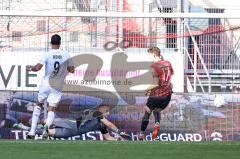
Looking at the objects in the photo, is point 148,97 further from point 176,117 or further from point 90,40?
point 90,40

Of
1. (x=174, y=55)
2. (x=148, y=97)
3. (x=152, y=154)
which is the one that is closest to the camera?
(x=152, y=154)

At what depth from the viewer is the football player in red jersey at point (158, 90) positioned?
1172 centimetres

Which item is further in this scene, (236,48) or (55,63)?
(236,48)

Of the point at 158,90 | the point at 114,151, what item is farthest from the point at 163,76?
the point at 114,151

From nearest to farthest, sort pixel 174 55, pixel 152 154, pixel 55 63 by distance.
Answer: pixel 152 154 < pixel 55 63 < pixel 174 55


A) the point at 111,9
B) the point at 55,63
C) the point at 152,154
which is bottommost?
the point at 152,154

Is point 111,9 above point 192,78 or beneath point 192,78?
above

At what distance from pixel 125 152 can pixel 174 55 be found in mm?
5813

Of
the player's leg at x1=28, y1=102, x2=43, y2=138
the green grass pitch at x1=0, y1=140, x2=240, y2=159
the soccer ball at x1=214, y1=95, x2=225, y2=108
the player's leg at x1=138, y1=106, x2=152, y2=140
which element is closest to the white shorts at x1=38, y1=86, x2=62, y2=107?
the player's leg at x1=28, y1=102, x2=43, y2=138

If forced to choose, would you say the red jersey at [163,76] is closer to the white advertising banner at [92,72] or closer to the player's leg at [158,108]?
the player's leg at [158,108]

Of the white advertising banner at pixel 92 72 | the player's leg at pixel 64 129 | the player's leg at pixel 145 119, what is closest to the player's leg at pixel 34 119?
the player's leg at pixel 64 129

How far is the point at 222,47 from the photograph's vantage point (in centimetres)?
1496

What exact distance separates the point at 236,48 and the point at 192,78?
1359mm

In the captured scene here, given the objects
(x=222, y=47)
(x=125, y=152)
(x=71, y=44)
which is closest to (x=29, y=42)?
(x=71, y=44)
